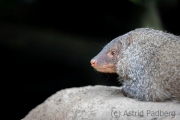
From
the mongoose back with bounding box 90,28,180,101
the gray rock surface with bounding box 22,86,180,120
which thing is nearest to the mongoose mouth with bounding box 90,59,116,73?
the mongoose back with bounding box 90,28,180,101

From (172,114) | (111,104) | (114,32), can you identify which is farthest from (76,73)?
(172,114)

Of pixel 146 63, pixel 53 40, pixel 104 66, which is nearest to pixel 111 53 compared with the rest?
pixel 104 66

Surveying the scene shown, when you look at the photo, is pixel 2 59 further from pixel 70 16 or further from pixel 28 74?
pixel 70 16

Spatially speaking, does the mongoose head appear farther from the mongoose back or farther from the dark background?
the dark background

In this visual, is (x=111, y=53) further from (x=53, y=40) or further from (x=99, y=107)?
(x=53, y=40)

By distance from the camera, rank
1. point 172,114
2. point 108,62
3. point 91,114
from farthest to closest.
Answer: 1. point 108,62
2. point 91,114
3. point 172,114

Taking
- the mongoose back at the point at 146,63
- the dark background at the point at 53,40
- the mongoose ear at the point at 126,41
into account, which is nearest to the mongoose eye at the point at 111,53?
the mongoose back at the point at 146,63
